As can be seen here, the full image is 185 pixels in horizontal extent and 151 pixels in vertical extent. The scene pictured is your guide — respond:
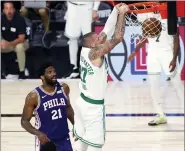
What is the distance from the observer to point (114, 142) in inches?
306

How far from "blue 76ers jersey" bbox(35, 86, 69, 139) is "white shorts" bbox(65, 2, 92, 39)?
597 centimetres

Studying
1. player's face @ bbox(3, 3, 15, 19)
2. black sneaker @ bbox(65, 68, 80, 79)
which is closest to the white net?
black sneaker @ bbox(65, 68, 80, 79)

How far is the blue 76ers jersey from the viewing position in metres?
5.82

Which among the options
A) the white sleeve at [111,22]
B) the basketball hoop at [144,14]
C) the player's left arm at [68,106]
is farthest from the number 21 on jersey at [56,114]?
the basketball hoop at [144,14]

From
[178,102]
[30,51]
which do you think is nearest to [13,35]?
[30,51]

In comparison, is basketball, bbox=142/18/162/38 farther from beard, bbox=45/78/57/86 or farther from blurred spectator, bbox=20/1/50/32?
blurred spectator, bbox=20/1/50/32

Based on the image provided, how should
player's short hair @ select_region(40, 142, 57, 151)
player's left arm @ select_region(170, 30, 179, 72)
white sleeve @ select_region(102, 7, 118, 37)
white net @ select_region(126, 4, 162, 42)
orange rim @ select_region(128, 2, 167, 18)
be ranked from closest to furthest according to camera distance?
player's short hair @ select_region(40, 142, 57, 151)
white sleeve @ select_region(102, 7, 118, 37)
orange rim @ select_region(128, 2, 167, 18)
white net @ select_region(126, 4, 162, 42)
player's left arm @ select_region(170, 30, 179, 72)

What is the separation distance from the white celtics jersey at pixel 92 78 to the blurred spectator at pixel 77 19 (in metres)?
5.70

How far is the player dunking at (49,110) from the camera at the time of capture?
5.79 m

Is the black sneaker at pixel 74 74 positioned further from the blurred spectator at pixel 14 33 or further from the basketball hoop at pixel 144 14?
the basketball hoop at pixel 144 14

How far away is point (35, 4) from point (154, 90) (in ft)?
14.6

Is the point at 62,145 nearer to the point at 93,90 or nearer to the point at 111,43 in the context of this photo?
the point at 93,90

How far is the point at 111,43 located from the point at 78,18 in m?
6.18

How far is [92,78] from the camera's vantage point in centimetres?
591
